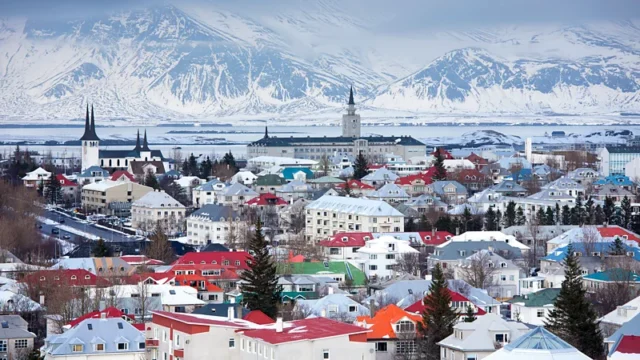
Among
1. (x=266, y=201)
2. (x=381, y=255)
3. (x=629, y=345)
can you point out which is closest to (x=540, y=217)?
(x=266, y=201)

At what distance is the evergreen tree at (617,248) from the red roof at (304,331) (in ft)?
64.4

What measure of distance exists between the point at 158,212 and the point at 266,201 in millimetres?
4376

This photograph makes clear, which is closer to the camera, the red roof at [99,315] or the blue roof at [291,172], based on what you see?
the red roof at [99,315]

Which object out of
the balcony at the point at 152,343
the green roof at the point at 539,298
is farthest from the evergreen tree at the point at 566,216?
the balcony at the point at 152,343

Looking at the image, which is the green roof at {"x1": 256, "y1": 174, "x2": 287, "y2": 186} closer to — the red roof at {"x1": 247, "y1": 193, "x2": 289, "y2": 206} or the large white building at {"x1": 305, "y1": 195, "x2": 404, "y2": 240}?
the red roof at {"x1": 247, "y1": 193, "x2": 289, "y2": 206}

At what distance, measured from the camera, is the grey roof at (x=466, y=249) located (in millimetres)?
50906

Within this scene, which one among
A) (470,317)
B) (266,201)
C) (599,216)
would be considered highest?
(266,201)

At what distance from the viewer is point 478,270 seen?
4628 cm

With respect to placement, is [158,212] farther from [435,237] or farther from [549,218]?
[435,237]

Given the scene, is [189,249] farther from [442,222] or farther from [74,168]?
[74,168]

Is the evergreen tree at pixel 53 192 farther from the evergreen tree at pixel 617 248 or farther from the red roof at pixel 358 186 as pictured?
the evergreen tree at pixel 617 248

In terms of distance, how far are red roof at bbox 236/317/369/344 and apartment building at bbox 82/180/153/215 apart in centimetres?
4711

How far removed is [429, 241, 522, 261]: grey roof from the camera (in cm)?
5091

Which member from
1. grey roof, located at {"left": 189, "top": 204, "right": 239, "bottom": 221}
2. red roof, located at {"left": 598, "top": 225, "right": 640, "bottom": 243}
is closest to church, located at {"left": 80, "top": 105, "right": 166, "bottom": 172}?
grey roof, located at {"left": 189, "top": 204, "right": 239, "bottom": 221}
